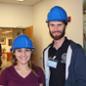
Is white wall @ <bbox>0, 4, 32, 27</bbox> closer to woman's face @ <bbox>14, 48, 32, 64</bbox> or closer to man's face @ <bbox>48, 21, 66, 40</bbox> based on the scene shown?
man's face @ <bbox>48, 21, 66, 40</bbox>

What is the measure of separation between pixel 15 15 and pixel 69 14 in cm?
234

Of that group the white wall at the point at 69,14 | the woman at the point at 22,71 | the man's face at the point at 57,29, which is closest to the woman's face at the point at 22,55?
the woman at the point at 22,71

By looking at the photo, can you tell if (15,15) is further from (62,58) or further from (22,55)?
(22,55)

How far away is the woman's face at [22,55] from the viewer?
6.40ft

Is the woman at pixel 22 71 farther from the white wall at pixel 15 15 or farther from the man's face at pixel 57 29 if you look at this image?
the white wall at pixel 15 15

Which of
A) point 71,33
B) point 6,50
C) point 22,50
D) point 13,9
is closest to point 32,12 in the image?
point 13,9

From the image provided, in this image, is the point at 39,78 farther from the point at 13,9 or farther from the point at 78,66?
the point at 13,9

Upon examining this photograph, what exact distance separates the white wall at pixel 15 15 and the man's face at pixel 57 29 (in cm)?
471

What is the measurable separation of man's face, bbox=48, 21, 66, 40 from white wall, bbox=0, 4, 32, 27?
15.4 ft

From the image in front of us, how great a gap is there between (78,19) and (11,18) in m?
2.71

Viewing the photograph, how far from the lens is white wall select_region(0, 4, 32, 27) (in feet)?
21.9

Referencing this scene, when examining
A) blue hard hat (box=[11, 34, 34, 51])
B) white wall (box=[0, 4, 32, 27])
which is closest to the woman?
blue hard hat (box=[11, 34, 34, 51])

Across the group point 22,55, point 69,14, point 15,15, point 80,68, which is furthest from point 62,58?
point 15,15

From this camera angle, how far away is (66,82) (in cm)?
203
